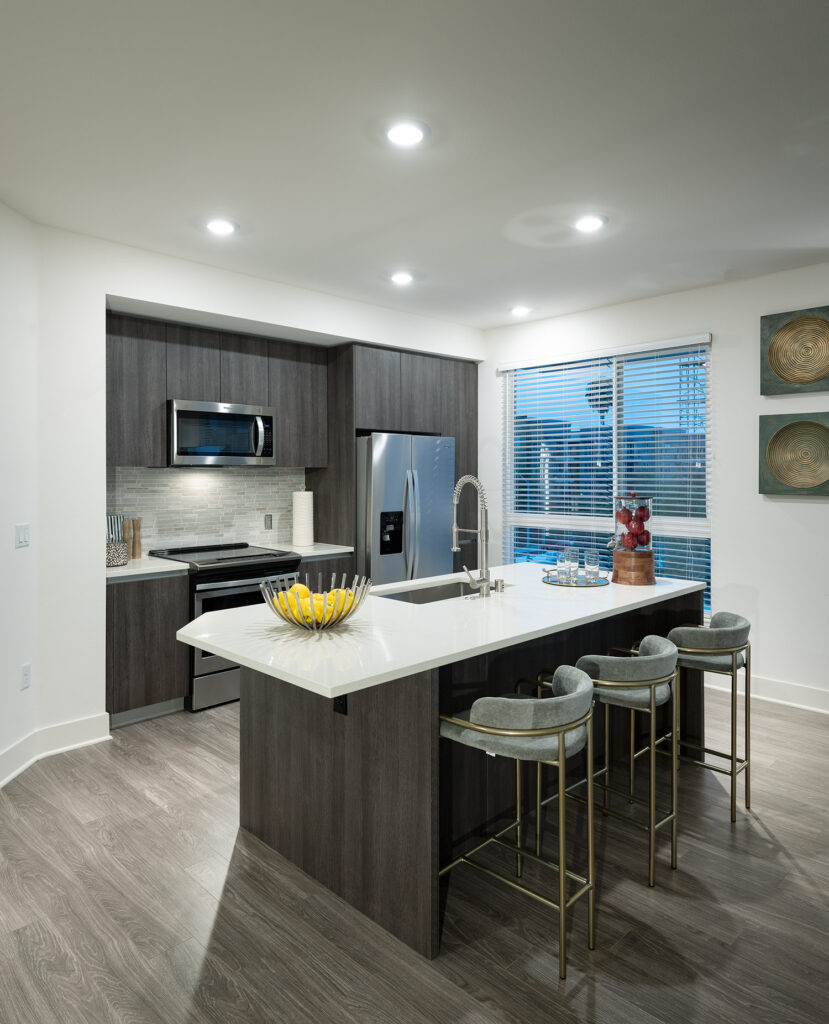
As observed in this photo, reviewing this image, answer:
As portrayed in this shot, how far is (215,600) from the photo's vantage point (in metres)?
4.16

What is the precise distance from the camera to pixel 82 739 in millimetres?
3621

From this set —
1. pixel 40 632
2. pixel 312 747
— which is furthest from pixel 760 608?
pixel 40 632

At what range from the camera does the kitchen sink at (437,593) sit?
2.92 metres

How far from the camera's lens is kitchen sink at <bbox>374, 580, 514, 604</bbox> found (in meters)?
2.92

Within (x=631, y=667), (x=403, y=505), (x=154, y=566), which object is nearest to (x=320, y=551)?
(x=403, y=505)

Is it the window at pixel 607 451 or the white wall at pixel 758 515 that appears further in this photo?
the window at pixel 607 451

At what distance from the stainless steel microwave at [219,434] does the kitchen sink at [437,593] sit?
6.46ft

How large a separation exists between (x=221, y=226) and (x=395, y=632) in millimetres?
2307

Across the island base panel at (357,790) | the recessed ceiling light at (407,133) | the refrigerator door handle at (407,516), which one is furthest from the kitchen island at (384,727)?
the refrigerator door handle at (407,516)

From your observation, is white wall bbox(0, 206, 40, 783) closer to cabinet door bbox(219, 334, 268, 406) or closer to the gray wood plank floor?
the gray wood plank floor

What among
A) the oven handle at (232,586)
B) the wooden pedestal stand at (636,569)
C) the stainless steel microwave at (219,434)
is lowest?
the oven handle at (232,586)

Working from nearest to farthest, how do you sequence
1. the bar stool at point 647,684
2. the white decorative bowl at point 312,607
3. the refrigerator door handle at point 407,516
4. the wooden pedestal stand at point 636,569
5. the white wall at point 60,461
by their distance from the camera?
the white decorative bowl at point 312,607 → the bar stool at point 647,684 → the wooden pedestal stand at point 636,569 → the white wall at point 60,461 → the refrigerator door handle at point 407,516

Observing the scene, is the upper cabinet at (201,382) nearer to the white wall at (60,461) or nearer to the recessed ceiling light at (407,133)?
the white wall at (60,461)

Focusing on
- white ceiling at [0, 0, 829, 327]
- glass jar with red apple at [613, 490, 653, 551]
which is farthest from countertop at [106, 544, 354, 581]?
glass jar with red apple at [613, 490, 653, 551]
